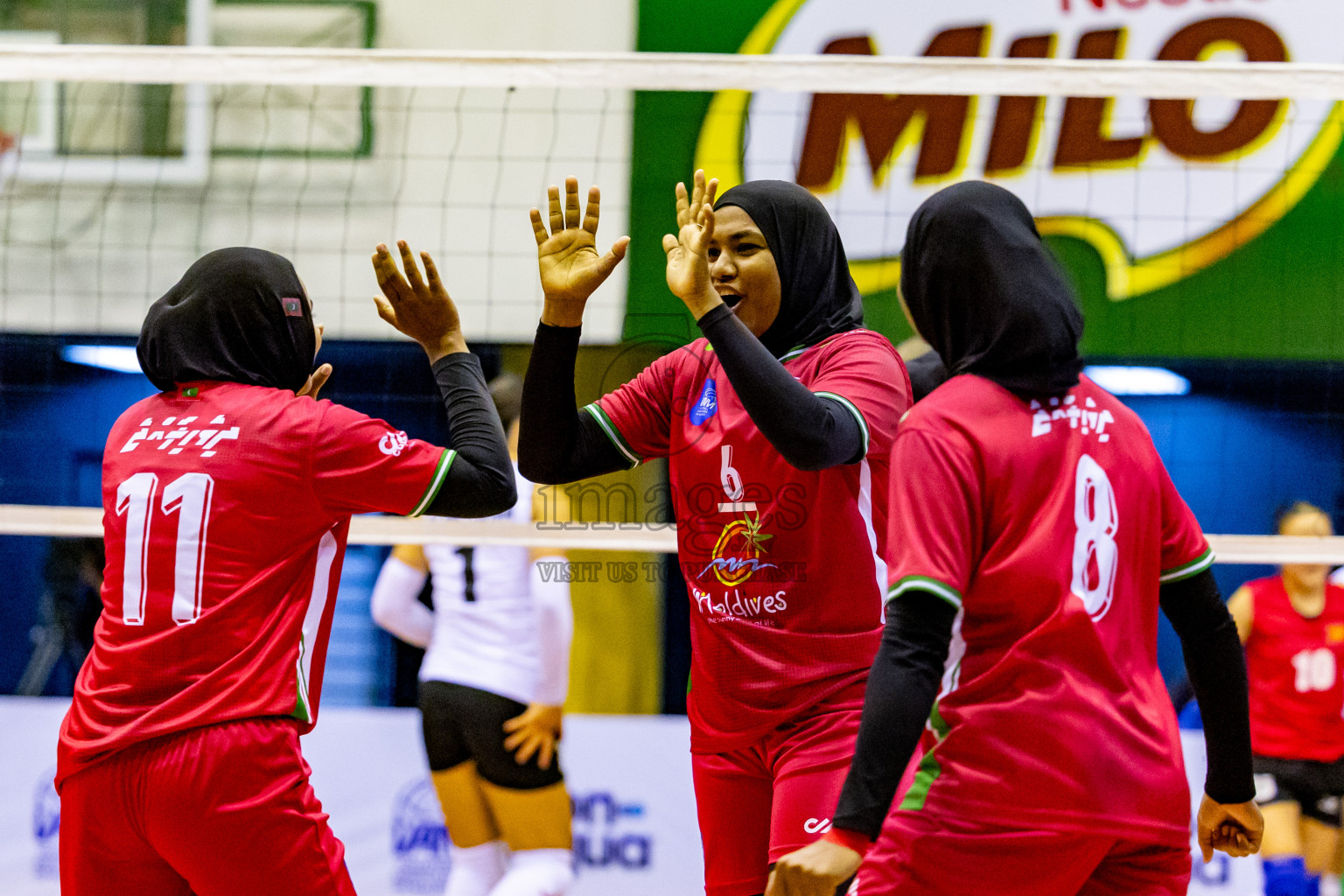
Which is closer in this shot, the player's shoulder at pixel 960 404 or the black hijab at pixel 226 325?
the player's shoulder at pixel 960 404

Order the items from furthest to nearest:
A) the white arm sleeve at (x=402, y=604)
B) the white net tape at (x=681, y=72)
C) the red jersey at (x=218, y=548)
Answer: the white arm sleeve at (x=402, y=604) < the white net tape at (x=681, y=72) < the red jersey at (x=218, y=548)

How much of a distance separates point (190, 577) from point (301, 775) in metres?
0.42

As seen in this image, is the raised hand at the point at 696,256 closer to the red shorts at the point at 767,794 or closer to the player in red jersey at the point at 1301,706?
the red shorts at the point at 767,794

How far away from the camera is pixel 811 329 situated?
2.49 meters

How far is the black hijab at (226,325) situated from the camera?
238cm

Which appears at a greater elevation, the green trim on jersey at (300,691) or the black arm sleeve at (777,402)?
the black arm sleeve at (777,402)

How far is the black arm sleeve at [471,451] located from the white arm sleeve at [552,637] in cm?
177

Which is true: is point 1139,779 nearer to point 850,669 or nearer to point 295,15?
point 850,669

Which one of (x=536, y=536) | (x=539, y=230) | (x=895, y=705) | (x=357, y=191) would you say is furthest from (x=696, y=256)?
(x=357, y=191)

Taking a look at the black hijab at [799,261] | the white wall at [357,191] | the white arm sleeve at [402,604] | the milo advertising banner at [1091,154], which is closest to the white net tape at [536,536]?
the white arm sleeve at [402,604]

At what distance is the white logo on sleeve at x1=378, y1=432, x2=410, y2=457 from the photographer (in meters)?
2.35

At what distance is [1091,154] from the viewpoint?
19.5 ft

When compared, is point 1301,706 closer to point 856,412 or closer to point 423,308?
point 856,412

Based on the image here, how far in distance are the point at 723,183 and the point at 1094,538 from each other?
422 centimetres
